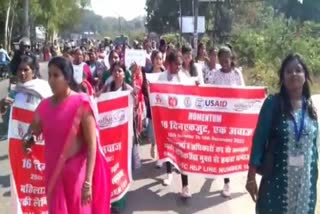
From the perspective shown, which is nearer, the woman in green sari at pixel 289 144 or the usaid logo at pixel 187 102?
the woman in green sari at pixel 289 144

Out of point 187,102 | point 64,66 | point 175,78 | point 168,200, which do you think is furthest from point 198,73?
point 64,66

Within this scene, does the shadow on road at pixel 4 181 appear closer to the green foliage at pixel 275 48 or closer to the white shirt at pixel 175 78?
the white shirt at pixel 175 78

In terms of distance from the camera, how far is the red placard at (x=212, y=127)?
7.31m

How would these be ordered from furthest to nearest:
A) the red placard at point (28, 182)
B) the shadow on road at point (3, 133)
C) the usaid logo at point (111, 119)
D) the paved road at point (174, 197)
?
the shadow on road at point (3, 133) → the paved road at point (174, 197) → the usaid logo at point (111, 119) → the red placard at point (28, 182)

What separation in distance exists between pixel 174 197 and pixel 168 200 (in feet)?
0.48

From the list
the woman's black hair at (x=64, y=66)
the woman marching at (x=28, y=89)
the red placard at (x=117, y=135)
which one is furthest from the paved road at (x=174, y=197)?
the woman's black hair at (x=64, y=66)

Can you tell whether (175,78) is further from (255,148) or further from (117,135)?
(255,148)

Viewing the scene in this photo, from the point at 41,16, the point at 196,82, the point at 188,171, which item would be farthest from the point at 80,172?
the point at 41,16

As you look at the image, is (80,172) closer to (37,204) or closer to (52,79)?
(52,79)

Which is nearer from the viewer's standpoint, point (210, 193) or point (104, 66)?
point (210, 193)

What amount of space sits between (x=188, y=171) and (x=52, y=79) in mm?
3282

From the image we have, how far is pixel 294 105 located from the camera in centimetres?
420

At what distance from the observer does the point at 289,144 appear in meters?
4.14

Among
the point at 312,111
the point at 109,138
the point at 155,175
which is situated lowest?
the point at 155,175
